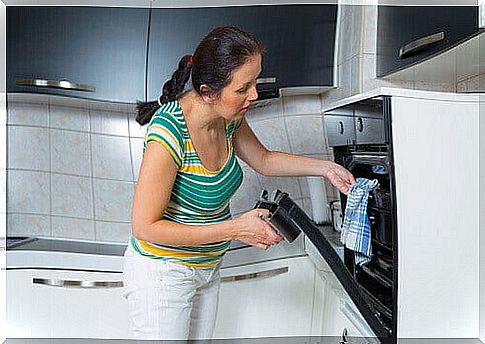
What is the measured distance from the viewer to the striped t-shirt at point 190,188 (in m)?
1.19

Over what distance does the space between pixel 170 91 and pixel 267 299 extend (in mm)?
364

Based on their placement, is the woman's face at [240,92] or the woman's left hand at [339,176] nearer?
the woman's face at [240,92]

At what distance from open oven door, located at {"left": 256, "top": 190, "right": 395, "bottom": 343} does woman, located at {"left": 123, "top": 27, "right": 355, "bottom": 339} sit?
0.03 m

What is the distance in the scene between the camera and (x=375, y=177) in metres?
1.27

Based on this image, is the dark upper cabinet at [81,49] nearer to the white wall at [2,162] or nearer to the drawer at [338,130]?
the white wall at [2,162]

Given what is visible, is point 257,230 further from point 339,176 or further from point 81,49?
point 81,49

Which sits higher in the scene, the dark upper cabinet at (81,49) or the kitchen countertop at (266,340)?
the dark upper cabinet at (81,49)

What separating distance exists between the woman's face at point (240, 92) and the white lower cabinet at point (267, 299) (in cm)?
25

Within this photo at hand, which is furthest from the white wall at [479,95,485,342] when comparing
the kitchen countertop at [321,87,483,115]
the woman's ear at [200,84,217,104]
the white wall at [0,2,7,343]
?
the white wall at [0,2,7,343]

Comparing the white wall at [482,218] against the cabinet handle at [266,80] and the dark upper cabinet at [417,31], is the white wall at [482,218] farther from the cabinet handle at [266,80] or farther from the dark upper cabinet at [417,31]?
the cabinet handle at [266,80]

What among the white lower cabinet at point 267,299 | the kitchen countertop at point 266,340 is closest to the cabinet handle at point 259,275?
the white lower cabinet at point 267,299

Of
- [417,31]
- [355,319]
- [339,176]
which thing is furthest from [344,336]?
[417,31]

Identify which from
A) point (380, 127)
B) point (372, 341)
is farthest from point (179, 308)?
point (380, 127)

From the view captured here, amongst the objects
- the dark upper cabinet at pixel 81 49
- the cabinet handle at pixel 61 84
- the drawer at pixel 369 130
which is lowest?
the drawer at pixel 369 130
